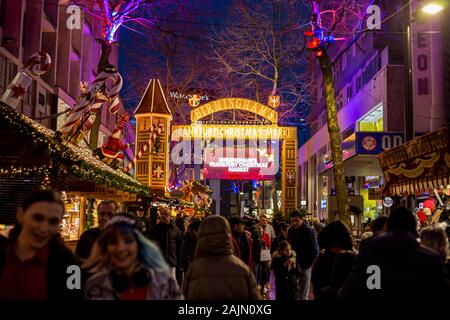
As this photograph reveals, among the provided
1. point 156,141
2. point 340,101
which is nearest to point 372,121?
point 340,101

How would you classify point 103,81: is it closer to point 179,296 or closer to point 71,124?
point 71,124

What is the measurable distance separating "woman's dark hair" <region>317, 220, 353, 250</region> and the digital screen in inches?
945

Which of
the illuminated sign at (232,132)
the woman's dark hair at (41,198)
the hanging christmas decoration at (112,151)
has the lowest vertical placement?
the woman's dark hair at (41,198)

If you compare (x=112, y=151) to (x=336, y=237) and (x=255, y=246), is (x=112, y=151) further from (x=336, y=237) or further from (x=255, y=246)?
(x=336, y=237)

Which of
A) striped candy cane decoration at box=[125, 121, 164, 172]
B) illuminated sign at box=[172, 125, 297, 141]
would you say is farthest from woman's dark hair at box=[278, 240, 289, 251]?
illuminated sign at box=[172, 125, 297, 141]

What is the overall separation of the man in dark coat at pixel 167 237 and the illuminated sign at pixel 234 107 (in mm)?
14797

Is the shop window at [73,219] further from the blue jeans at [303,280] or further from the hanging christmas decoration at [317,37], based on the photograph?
the hanging christmas decoration at [317,37]

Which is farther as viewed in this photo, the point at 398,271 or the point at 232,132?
the point at 232,132

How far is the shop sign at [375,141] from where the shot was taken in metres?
25.1

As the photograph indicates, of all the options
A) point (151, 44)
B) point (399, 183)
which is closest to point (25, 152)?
point (399, 183)

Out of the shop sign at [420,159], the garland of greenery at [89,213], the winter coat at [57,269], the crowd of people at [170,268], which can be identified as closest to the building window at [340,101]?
the garland of greenery at [89,213]

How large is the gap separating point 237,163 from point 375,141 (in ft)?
27.6

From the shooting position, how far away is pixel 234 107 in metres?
27.4

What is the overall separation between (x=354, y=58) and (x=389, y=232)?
37866mm
